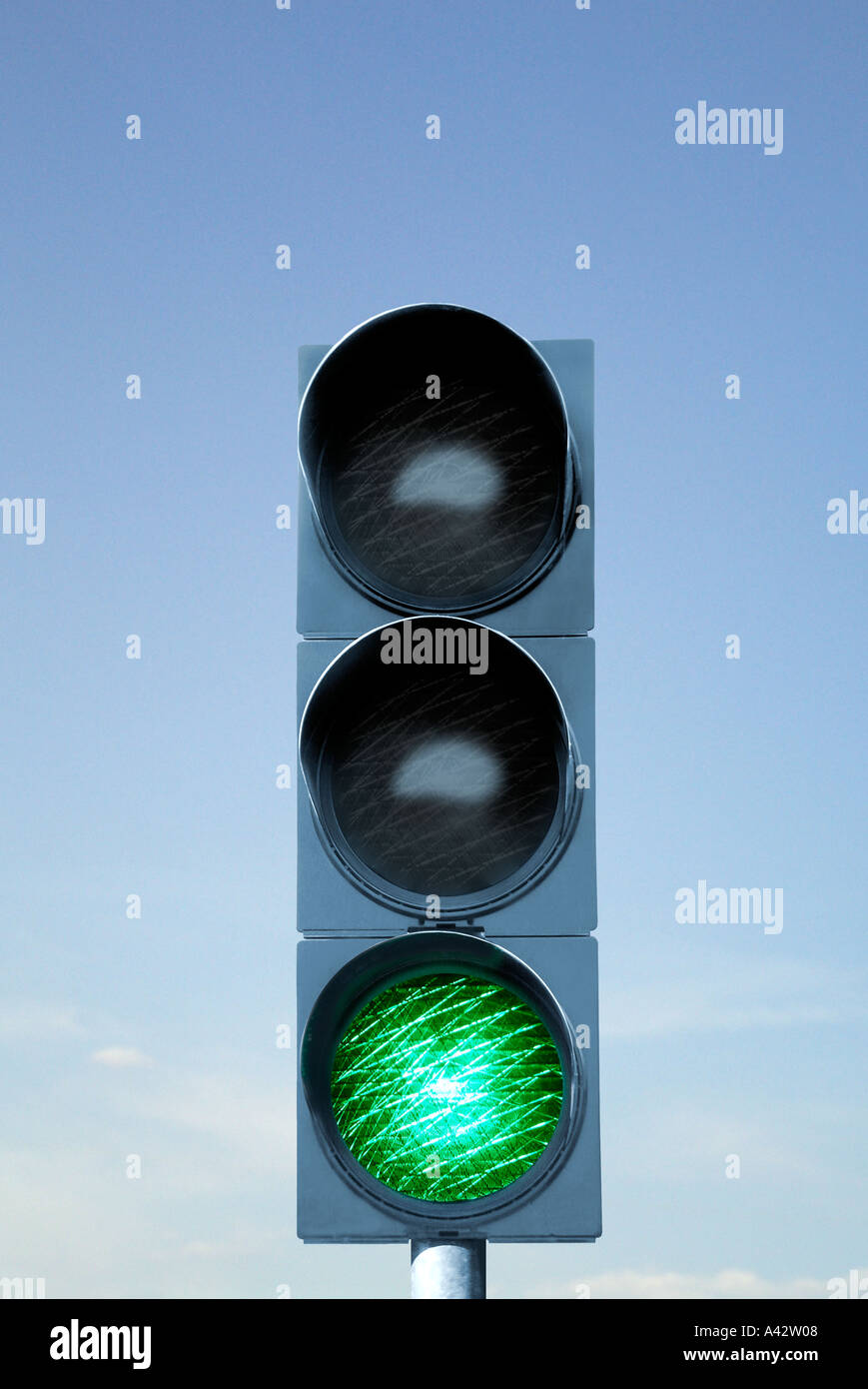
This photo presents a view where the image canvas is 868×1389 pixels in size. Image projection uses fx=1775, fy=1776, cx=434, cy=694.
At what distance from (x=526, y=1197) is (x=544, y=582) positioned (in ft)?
4.89

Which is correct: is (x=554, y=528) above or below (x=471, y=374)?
below

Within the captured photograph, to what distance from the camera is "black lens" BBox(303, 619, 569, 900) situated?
14.3ft

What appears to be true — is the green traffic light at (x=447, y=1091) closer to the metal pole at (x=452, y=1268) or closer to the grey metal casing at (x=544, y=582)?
the metal pole at (x=452, y=1268)

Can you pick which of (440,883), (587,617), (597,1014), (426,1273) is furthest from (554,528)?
(426,1273)

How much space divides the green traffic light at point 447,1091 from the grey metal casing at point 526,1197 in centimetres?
11


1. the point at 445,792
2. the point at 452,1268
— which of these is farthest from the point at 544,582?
the point at 452,1268

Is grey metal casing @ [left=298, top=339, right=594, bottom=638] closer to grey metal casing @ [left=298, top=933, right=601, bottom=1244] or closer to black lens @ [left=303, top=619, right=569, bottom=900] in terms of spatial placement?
black lens @ [left=303, top=619, right=569, bottom=900]

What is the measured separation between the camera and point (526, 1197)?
13.6 feet

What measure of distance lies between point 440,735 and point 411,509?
618mm

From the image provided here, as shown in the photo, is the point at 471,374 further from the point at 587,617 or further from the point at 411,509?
the point at 587,617

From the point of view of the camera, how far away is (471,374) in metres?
4.61
